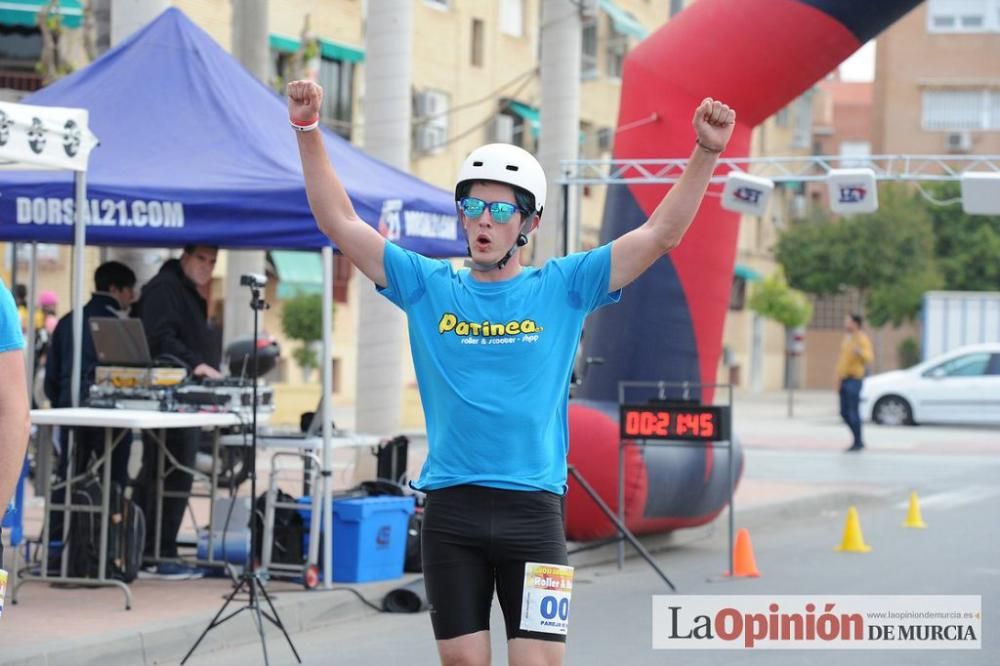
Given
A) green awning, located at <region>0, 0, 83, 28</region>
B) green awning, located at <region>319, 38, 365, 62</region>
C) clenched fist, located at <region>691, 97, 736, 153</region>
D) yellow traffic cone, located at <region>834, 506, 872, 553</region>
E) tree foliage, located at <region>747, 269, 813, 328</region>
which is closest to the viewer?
clenched fist, located at <region>691, 97, 736, 153</region>

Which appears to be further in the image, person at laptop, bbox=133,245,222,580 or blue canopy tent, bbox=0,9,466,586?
person at laptop, bbox=133,245,222,580

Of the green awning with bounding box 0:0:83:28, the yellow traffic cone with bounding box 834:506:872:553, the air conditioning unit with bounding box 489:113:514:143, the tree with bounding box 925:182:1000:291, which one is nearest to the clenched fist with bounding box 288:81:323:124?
the yellow traffic cone with bounding box 834:506:872:553

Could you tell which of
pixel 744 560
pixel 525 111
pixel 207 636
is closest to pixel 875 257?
pixel 525 111

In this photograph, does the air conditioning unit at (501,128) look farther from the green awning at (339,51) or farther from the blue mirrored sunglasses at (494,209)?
the blue mirrored sunglasses at (494,209)

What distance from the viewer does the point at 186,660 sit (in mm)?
8641

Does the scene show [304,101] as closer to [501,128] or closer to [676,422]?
[676,422]

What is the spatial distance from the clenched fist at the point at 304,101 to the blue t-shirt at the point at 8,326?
99 cm

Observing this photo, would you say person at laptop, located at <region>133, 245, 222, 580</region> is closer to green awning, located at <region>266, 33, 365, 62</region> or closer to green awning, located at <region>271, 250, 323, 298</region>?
green awning, located at <region>266, 33, 365, 62</region>

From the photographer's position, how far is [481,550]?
484cm

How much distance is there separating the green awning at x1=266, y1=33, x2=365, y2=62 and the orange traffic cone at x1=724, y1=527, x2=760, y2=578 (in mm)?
23802

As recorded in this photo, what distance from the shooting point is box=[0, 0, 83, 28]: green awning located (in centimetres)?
2934

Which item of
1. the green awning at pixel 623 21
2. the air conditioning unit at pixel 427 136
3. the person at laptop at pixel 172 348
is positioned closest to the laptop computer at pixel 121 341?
the person at laptop at pixel 172 348

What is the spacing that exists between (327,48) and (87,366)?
85.2 feet

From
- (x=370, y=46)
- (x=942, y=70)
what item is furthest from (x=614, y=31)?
(x=370, y=46)
